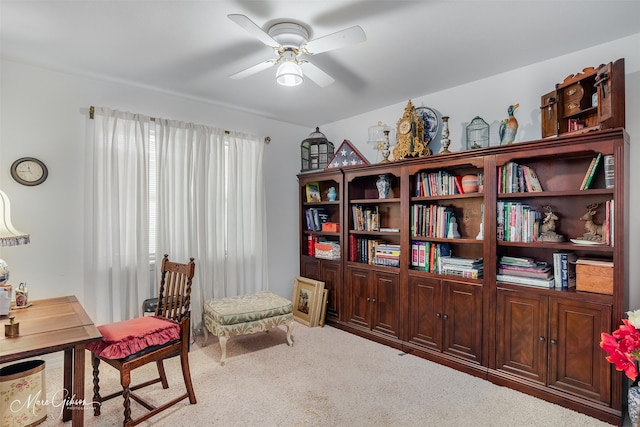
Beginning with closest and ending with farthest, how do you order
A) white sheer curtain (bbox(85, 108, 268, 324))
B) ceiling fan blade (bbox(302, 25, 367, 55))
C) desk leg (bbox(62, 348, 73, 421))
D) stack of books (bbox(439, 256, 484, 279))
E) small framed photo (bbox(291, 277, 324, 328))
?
1. ceiling fan blade (bbox(302, 25, 367, 55))
2. desk leg (bbox(62, 348, 73, 421))
3. stack of books (bbox(439, 256, 484, 279))
4. white sheer curtain (bbox(85, 108, 268, 324))
5. small framed photo (bbox(291, 277, 324, 328))

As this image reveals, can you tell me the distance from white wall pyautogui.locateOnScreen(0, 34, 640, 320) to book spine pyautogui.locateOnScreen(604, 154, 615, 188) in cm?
31

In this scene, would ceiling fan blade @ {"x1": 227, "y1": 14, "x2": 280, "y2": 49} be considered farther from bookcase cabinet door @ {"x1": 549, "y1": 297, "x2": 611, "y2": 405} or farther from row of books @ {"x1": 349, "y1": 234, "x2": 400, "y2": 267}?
bookcase cabinet door @ {"x1": 549, "y1": 297, "x2": 611, "y2": 405}

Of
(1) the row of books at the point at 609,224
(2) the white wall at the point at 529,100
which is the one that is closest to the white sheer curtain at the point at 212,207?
(2) the white wall at the point at 529,100

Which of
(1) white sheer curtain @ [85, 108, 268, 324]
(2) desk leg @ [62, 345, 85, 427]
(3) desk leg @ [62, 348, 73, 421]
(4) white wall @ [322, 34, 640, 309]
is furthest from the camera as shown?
(1) white sheer curtain @ [85, 108, 268, 324]

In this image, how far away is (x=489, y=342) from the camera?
8.75 feet

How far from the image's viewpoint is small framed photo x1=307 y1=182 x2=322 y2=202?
170 inches

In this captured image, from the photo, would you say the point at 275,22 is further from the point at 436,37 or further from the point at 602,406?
the point at 602,406

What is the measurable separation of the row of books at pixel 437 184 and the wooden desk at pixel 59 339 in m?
2.75

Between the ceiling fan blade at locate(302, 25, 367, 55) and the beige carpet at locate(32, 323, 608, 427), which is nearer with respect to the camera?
the ceiling fan blade at locate(302, 25, 367, 55)

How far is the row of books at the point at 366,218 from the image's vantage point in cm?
364

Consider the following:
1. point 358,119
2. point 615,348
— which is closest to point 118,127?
point 358,119

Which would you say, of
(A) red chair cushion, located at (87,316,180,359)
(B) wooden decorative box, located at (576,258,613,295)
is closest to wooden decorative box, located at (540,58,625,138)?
(B) wooden decorative box, located at (576,258,613,295)

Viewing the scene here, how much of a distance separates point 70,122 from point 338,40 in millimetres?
2515

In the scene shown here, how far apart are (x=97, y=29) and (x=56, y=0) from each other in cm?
31
